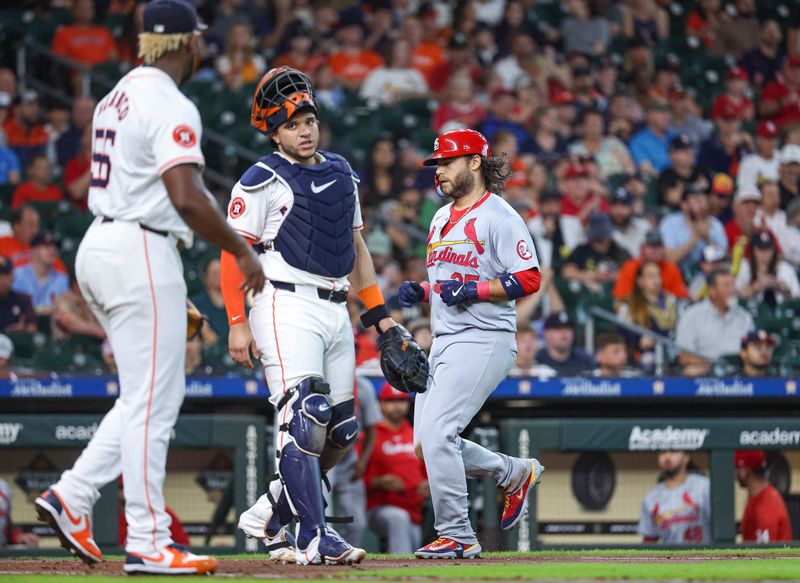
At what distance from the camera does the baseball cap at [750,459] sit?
8227 mm

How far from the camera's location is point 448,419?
5.66 meters

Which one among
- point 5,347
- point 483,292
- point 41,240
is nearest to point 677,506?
point 483,292

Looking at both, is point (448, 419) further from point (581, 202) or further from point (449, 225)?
point (581, 202)

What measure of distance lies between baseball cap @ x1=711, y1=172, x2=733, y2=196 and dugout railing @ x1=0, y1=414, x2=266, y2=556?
581cm

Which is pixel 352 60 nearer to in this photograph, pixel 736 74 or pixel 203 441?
pixel 736 74

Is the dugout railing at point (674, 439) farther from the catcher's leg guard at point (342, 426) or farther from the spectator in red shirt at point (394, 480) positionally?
the catcher's leg guard at point (342, 426)

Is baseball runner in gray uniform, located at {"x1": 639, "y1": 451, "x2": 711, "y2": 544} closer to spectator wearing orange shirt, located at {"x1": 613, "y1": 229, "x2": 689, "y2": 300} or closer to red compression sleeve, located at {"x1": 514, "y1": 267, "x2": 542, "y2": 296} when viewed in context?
spectator wearing orange shirt, located at {"x1": 613, "y1": 229, "x2": 689, "y2": 300}

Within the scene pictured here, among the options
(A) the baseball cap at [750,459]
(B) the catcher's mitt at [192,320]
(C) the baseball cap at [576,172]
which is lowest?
(A) the baseball cap at [750,459]

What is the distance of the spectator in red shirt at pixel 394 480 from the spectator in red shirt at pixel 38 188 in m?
3.75

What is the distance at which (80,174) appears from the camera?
10891 millimetres

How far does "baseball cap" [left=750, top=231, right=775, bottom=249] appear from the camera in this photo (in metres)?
10.9

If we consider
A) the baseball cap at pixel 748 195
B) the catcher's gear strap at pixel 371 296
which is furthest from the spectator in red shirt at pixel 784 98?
A: the catcher's gear strap at pixel 371 296

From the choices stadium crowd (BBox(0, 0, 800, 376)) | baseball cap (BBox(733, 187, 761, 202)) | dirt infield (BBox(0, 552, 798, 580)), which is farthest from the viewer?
baseball cap (BBox(733, 187, 761, 202))

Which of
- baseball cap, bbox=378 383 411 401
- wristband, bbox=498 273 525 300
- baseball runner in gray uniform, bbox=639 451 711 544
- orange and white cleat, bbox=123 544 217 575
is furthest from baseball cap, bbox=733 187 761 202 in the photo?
orange and white cleat, bbox=123 544 217 575
